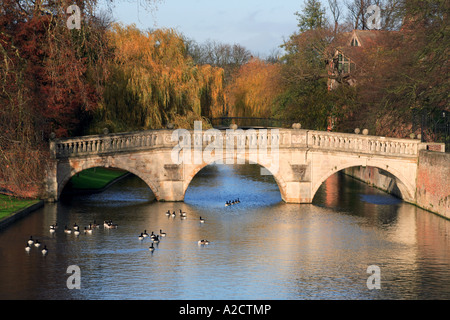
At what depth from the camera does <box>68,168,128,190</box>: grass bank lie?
40.2m

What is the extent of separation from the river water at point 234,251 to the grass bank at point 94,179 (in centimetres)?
237

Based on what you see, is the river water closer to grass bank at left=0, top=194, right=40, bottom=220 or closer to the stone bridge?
grass bank at left=0, top=194, right=40, bottom=220

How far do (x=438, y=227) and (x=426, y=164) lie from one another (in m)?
4.85

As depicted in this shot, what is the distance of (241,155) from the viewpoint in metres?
34.2

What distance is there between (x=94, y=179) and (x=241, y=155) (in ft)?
42.9

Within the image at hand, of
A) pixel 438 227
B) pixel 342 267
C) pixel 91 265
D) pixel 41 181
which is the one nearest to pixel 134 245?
pixel 91 265

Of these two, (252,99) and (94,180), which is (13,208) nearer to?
(94,180)

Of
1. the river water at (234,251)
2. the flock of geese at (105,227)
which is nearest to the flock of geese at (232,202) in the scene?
the river water at (234,251)

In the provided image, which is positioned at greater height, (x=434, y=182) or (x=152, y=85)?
(x=152, y=85)

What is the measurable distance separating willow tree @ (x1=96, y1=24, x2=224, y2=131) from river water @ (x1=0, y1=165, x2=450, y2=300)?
24.9 ft

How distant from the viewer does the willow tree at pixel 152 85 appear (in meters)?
42.9

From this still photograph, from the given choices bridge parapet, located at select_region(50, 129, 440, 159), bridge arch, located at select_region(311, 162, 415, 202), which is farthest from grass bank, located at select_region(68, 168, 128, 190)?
bridge arch, located at select_region(311, 162, 415, 202)

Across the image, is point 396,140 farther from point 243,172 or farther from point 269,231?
point 243,172

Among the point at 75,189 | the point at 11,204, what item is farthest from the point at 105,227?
the point at 75,189
